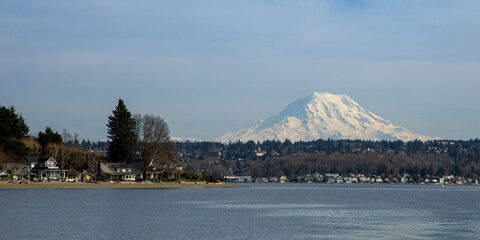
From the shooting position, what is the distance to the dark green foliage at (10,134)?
13500 cm

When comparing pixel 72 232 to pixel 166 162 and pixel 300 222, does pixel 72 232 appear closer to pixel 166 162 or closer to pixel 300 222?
pixel 300 222

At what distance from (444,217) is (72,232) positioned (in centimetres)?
3845

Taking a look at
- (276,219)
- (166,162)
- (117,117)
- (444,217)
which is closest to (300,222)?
(276,219)

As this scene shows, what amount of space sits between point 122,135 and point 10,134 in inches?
945

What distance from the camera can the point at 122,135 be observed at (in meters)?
149

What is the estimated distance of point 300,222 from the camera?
201 ft

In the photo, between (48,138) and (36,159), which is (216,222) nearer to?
(36,159)

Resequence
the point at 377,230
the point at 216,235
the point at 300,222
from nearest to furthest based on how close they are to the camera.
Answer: the point at 216,235 → the point at 377,230 → the point at 300,222

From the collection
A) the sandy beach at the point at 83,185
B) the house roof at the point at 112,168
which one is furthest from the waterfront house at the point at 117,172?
the sandy beach at the point at 83,185

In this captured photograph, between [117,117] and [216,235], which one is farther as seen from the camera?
[117,117]

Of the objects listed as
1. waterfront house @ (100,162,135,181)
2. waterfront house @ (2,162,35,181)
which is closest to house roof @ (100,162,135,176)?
waterfront house @ (100,162,135,181)

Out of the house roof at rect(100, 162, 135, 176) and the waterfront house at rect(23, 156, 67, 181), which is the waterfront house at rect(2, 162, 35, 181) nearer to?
the waterfront house at rect(23, 156, 67, 181)

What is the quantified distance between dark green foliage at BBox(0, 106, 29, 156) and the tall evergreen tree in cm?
2012

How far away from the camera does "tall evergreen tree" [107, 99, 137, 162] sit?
14888 cm
